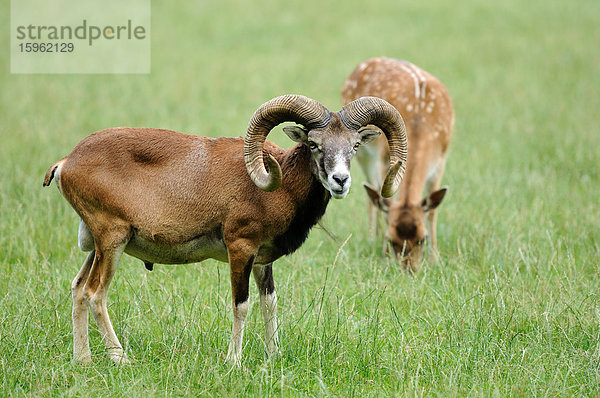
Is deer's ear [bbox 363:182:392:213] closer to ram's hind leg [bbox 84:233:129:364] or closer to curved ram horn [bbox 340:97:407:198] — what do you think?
curved ram horn [bbox 340:97:407:198]

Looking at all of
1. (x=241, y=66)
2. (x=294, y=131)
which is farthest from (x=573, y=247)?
(x=241, y=66)

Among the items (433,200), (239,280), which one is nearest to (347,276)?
(433,200)

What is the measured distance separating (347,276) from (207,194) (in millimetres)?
2547

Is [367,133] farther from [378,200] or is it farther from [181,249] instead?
[378,200]

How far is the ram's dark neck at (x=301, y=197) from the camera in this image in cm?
606

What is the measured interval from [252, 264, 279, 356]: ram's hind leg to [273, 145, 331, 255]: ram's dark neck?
0.38m

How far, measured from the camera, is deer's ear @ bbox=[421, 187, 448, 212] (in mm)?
8992

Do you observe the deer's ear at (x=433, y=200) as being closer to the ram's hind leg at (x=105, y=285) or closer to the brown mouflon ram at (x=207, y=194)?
the brown mouflon ram at (x=207, y=194)

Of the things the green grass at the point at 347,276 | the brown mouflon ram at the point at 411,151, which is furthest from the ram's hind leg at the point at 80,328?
the brown mouflon ram at the point at 411,151

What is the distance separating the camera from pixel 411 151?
9406mm

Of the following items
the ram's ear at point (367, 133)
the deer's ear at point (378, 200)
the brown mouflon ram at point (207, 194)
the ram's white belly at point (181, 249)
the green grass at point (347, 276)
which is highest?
the ram's ear at point (367, 133)

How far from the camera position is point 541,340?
20.5ft

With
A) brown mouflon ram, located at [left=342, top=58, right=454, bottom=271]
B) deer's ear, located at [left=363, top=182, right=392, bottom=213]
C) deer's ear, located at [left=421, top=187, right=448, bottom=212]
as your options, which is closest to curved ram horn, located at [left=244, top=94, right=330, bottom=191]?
brown mouflon ram, located at [left=342, top=58, right=454, bottom=271]

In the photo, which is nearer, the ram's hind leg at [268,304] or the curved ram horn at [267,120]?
the curved ram horn at [267,120]
